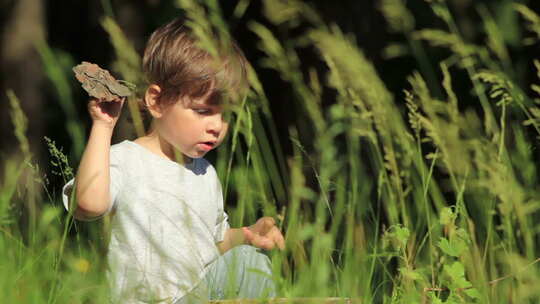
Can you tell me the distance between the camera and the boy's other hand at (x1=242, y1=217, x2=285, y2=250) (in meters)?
2.28

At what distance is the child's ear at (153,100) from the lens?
8.07 feet

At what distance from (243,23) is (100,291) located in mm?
3683

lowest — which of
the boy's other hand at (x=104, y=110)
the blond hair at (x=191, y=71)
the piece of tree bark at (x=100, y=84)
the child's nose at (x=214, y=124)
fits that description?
the boy's other hand at (x=104, y=110)

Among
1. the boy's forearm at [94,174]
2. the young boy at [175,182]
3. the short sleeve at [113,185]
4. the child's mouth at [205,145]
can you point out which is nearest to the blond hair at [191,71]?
the young boy at [175,182]

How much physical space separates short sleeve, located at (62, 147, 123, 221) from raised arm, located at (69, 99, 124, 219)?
2.2 inches

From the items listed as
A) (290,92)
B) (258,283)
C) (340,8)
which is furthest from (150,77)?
(290,92)

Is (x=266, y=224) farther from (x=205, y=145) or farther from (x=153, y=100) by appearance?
(x=153, y=100)

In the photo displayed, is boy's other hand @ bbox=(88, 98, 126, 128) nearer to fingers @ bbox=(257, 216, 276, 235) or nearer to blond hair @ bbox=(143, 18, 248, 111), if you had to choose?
blond hair @ bbox=(143, 18, 248, 111)

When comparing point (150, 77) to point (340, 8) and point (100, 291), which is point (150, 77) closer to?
point (100, 291)

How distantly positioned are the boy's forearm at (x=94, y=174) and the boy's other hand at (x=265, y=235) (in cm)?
41

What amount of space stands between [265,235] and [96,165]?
1.72 feet

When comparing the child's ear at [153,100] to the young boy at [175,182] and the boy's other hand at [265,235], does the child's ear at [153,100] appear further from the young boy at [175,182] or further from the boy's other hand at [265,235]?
the boy's other hand at [265,235]

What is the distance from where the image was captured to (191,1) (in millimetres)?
2154

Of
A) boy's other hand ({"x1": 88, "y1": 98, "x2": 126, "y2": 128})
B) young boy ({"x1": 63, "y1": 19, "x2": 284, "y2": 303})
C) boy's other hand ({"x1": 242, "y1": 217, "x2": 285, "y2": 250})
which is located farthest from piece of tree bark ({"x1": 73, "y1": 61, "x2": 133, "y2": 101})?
boy's other hand ({"x1": 242, "y1": 217, "x2": 285, "y2": 250})
